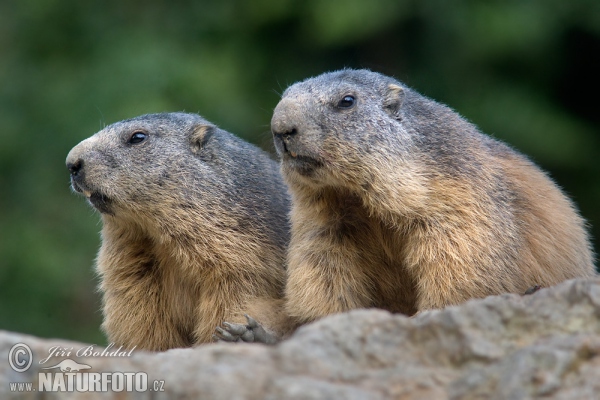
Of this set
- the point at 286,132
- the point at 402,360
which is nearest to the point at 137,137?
the point at 286,132

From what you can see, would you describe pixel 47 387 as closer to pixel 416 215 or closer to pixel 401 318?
pixel 401 318

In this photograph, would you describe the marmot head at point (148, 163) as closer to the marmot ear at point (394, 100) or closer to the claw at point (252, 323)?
the claw at point (252, 323)

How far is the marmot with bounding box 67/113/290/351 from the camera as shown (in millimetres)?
7500

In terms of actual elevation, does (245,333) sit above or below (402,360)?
below

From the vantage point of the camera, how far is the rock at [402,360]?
173 inches

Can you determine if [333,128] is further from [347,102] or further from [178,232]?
[178,232]

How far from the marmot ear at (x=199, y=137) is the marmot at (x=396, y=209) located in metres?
1.14

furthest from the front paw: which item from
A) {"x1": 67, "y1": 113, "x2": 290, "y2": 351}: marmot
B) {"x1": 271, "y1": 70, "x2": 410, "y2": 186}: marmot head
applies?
{"x1": 271, "y1": 70, "x2": 410, "y2": 186}: marmot head

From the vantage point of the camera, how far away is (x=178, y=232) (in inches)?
296

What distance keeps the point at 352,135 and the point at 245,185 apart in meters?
1.38

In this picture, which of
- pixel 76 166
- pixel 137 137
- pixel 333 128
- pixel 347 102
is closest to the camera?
pixel 333 128

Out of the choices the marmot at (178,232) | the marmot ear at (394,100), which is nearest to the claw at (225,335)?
the marmot at (178,232)

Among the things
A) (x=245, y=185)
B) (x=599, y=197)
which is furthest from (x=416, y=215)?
(x=599, y=197)

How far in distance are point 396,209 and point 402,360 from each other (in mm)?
2179
